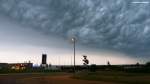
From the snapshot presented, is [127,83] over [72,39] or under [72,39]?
under

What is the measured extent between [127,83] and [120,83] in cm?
83

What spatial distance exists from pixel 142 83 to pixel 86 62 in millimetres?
82134

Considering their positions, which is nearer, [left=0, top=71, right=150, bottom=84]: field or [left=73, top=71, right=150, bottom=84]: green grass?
[left=73, top=71, right=150, bottom=84]: green grass

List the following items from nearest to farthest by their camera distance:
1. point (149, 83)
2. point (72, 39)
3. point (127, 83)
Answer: point (149, 83) → point (127, 83) → point (72, 39)

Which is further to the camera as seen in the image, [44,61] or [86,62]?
[86,62]

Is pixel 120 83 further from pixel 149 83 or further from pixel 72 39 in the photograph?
pixel 72 39

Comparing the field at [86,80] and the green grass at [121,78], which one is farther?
the field at [86,80]

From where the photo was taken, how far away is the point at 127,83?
28531mm

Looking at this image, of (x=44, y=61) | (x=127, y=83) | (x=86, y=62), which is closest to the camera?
(x=127, y=83)

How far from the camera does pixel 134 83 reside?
27688mm

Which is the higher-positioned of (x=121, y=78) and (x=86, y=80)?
(x=121, y=78)

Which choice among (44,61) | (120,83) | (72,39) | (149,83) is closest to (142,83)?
(149,83)

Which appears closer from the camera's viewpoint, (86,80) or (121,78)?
(121,78)

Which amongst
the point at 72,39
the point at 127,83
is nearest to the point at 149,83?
the point at 127,83
